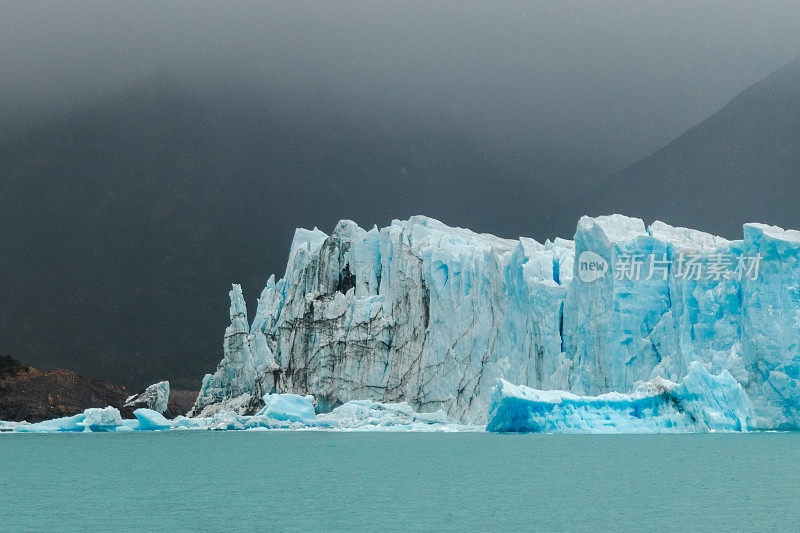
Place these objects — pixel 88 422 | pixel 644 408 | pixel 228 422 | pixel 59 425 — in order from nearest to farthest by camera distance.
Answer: pixel 644 408 → pixel 88 422 → pixel 228 422 → pixel 59 425

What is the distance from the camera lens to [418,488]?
13.4 meters

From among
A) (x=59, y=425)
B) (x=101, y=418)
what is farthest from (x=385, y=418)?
(x=59, y=425)

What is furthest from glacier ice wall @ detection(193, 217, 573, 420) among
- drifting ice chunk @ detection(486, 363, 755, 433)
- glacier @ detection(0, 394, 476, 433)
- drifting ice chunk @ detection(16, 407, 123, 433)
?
drifting ice chunk @ detection(16, 407, 123, 433)

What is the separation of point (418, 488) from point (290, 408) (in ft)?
66.1

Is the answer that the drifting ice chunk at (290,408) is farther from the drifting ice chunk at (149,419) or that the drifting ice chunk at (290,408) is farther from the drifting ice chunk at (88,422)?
the drifting ice chunk at (88,422)

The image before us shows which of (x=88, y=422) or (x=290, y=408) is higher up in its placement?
(x=290, y=408)

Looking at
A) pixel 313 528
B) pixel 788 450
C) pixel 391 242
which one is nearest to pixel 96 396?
pixel 391 242

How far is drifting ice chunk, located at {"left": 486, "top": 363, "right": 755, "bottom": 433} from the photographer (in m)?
23.8

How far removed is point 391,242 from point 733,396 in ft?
52.5

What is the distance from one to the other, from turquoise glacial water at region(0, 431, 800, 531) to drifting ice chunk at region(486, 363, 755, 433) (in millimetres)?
1462

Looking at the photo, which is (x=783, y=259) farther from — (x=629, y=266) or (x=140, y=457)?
(x=140, y=457)

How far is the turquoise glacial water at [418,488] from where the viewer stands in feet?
33.4

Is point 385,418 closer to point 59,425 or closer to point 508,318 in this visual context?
point 508,318

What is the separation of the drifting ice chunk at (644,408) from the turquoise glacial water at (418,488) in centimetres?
146
